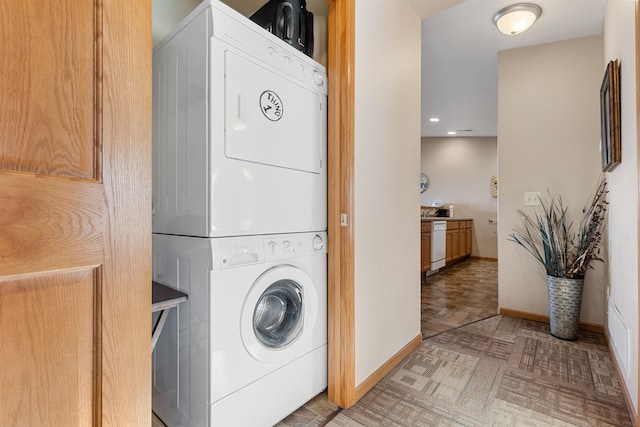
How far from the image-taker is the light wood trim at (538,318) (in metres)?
2.49

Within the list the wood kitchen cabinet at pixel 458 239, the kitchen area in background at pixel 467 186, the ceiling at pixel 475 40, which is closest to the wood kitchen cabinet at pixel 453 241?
the wood kitchen cabinet at pixel 458 239

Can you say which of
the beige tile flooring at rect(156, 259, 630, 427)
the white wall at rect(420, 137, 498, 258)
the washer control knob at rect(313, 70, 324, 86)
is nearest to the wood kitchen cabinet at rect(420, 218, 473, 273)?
the white wall at rect(420, 137, 498, 258)

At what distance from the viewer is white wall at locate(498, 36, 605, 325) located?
257cm

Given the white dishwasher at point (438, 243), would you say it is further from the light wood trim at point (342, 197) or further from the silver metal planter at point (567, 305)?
the light wood trim at point (342, 197)

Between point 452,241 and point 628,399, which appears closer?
point 628,399

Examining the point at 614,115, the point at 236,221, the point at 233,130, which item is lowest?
the point at 236,221

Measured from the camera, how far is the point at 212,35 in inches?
45.7

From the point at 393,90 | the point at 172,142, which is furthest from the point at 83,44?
the point at 393,90

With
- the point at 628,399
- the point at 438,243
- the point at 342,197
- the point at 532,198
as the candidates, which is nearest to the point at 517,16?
the point at 532,198

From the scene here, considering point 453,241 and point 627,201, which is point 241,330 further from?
point 453,241

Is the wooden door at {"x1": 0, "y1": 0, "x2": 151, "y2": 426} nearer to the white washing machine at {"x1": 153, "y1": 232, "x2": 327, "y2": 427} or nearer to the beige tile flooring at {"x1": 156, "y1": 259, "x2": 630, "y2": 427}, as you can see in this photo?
the white washing machine at {"x1": 153, "y1": 232, "x2": 327, "y2": 427}

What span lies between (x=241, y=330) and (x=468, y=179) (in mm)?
6367

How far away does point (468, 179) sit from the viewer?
6.49m

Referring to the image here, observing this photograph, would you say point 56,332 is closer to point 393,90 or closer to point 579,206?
point 393,90
